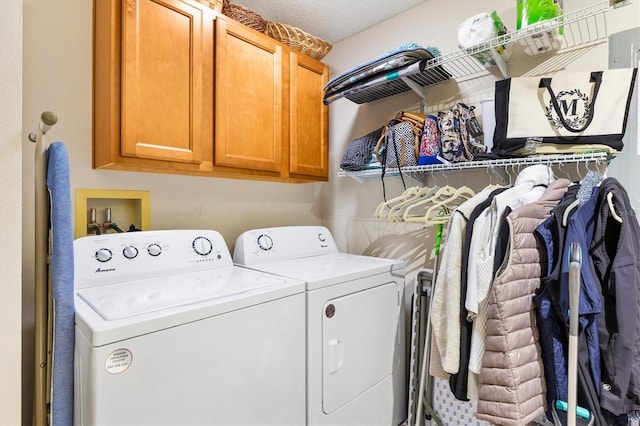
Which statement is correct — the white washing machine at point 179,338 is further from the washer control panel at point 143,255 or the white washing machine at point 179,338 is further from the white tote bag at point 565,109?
the white tote bag at point 565,109

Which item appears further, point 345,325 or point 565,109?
point 345,325

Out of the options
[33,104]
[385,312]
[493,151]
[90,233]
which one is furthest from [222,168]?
[493,151]

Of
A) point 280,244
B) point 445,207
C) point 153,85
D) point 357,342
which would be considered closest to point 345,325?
point 357,342

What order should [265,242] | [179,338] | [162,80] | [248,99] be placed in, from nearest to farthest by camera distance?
[179,338] < [162,80] < [248,99] < [265,242]

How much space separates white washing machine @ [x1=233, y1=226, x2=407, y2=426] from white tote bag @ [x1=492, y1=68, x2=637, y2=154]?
0.86 m

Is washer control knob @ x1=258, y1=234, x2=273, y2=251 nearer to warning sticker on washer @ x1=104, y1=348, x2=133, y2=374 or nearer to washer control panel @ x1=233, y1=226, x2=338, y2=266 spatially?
washer control panel @ x1=233, y1=226, x2=338, y2=266

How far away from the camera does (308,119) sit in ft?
6.95

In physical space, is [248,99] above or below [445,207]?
above

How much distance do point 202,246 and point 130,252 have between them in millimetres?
315

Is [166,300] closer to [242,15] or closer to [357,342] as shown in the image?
[357,342]

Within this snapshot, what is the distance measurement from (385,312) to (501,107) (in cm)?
110

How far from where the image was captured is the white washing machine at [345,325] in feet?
4.63

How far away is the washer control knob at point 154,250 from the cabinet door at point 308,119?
86cm

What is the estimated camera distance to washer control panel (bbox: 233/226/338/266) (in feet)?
5.88
